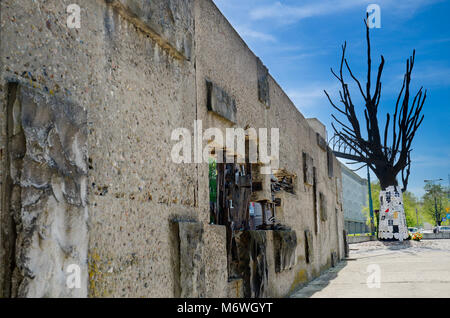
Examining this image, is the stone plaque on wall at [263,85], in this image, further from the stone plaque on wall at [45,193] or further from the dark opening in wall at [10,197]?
Result: the dark opening in wall at [10,197]

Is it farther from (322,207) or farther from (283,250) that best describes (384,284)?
(322,207)

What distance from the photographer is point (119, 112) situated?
2.13 metres

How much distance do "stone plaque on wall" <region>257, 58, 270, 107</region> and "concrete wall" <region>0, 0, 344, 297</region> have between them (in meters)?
0.95

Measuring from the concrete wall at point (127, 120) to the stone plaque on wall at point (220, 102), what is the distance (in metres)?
0.06

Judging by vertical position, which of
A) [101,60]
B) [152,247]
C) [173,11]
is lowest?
[152,247]

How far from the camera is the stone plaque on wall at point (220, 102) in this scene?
321cm

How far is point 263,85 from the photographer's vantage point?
464 centimetres

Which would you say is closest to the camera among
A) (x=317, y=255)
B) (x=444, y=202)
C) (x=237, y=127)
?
(x=237, y=127)

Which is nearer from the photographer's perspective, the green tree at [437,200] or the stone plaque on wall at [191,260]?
the stone plaque on wall at [191,260]

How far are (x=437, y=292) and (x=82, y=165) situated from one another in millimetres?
3976

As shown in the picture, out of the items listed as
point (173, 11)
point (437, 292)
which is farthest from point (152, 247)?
point (437, 292)

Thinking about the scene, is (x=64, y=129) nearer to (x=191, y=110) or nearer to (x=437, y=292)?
(x=191, y=110)

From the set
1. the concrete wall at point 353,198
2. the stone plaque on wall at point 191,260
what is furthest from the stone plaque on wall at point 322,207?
the concrete wall at point 353,198

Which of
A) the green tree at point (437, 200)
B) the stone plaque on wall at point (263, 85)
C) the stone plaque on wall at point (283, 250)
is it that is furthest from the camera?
the green tree at point (437, 200)
